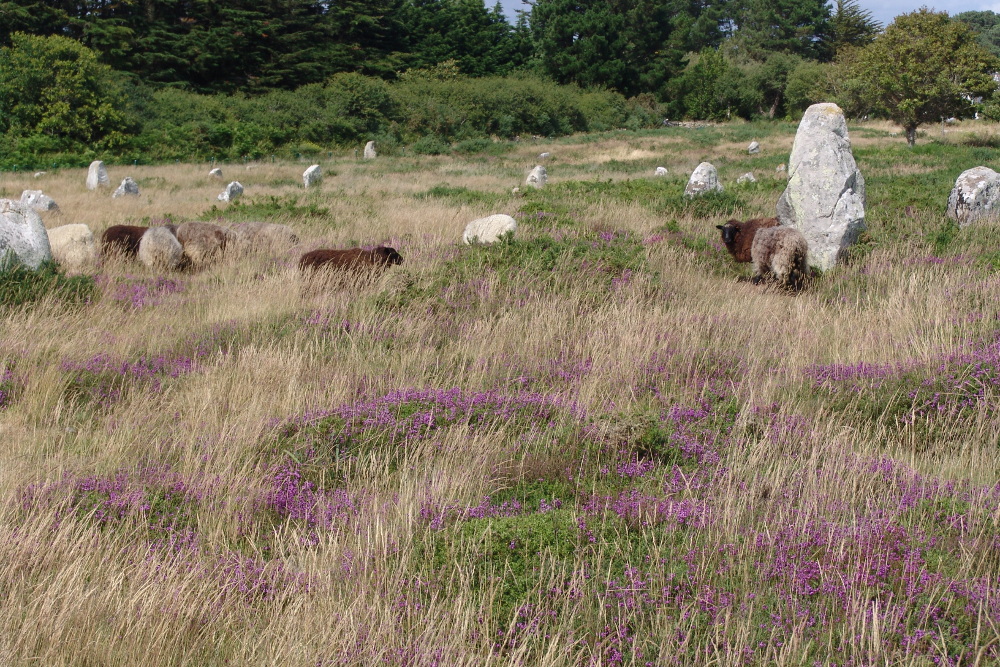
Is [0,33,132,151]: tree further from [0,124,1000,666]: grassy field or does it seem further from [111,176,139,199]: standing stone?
[0,124,1000,666]: grassy field

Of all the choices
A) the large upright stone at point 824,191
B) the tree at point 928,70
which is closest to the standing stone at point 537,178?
the large upright stone at point 824,191

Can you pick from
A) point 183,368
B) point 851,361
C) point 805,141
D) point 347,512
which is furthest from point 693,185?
point 347,512

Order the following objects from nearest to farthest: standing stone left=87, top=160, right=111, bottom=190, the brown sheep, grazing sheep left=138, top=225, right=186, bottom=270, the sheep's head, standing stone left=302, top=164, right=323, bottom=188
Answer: the brown sheep → grazing sheep left=138, top=225, right=186, bottom=270 → the sheep's head → standing stone left=87, top=160, right=111, bottom=190 → standing stone left=302, top=164, right=323, bottom=188

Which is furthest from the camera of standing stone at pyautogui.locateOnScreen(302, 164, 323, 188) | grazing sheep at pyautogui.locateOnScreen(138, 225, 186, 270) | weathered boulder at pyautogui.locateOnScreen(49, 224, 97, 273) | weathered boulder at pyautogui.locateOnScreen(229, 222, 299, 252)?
standing stone at pyautogui.locateOnScreen(302, 164, 323, 188)

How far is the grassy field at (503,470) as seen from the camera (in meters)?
2.95

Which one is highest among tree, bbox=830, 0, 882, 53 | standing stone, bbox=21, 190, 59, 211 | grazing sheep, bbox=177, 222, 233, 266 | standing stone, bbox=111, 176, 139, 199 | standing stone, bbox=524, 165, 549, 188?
tree, bbox=830, 0, 882, 53

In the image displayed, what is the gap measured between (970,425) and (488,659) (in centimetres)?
420

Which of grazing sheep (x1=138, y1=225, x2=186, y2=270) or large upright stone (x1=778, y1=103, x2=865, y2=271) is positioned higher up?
large upright stone (x1=778, y1=103, x2=865, y2=271)

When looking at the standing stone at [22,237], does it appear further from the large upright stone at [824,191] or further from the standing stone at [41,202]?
the large upright stone at [824,191]

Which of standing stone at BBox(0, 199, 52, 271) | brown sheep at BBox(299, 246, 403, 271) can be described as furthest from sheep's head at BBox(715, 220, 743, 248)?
standing stone at BBox(0, 199, 52, 271)

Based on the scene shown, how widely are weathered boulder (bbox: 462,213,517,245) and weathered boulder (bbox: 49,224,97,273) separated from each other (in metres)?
5.85

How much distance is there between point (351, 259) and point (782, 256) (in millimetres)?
6139

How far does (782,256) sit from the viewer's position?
10.1 metres

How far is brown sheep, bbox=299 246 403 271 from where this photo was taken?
9805 mm
